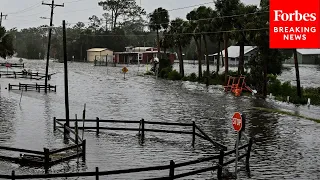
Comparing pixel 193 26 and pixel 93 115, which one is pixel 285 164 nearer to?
pixel 93 115

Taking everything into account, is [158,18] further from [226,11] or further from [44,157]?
[44,157]

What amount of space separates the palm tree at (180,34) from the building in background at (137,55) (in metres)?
53.4

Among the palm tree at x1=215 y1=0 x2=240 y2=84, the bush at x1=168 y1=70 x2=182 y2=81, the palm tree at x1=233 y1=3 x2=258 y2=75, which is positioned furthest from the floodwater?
the bush at x1=168 y1=70 x2=182 y2=81

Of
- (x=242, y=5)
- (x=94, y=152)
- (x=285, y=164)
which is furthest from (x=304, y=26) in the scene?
(x=242, y=5)

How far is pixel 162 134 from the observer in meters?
26.4

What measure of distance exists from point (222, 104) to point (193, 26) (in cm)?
3380

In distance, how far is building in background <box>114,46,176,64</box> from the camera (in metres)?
142

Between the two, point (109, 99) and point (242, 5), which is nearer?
point (109, 99)

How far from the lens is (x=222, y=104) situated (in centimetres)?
4388

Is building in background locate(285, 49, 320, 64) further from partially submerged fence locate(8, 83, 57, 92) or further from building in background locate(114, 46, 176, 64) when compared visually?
partially submerged fence locate(8, 83, 57, 92)

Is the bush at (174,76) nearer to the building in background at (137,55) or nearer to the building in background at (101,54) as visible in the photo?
the building in background at (137,55)

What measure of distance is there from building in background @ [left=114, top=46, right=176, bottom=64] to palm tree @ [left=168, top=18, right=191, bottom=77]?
53.4 meters

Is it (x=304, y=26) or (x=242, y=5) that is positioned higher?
(x=242, y=5)

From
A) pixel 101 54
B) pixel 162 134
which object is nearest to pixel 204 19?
pixel 162 134
